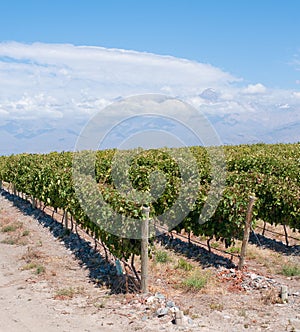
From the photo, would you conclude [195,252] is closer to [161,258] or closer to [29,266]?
[161,258]

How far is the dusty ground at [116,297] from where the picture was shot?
307 inches

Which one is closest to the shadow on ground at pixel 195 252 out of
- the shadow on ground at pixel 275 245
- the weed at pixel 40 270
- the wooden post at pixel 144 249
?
the shadow on ground at pixel 275 245

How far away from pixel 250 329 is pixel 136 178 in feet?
33.3

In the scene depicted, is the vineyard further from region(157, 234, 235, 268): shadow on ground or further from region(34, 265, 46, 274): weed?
region(34, 265, 46, 274): weed

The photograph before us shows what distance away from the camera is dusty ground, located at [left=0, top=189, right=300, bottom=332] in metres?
7.80

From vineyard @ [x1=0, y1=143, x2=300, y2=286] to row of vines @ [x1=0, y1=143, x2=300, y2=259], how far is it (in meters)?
0.02

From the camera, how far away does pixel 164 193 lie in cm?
1426

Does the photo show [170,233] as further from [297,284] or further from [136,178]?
[297,284]

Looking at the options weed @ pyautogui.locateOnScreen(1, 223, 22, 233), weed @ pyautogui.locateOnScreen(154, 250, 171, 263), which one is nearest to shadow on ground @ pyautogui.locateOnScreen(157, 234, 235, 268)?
weed @ pyautogui.locateOnScreen(154, 250, 171, 263)

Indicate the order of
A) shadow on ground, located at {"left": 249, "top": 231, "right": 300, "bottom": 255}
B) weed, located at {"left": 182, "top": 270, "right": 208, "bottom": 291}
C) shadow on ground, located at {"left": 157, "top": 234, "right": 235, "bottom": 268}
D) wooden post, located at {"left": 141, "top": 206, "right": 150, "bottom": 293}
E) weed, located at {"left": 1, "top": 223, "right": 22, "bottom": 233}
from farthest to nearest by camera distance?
1. weed, located at {"left": 1, "top": 223, "right": 22, "bottom": 233}
2. shadow on ground, located at {"left": 249, "top": 231, "right": 300, "bottom": 255}
3. shadow on ground, located at {"left": 157, "top": 234, "right": 235, "bottom": 268}
4. weed, located at {"left": 182, "top": 270, "right": 208, "bottom": 291}
5. wooden post, located at {"left": 141, "top": 206, "right": 150, "bottom": 293}

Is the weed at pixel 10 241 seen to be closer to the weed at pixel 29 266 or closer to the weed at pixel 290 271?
the weed at pixel 29 266

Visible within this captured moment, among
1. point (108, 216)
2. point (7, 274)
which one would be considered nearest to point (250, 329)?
point (108, 216)

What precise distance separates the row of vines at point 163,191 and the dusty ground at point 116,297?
3.50 ft

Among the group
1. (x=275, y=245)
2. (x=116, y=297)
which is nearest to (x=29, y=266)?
(x=116, y=297)
